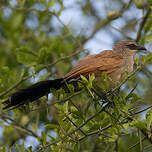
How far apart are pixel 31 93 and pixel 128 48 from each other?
5.02 feet

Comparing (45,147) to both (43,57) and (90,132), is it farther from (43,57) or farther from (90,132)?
(43,57)

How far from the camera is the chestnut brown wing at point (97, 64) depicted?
9.00 feet

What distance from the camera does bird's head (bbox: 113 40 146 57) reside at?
3.46m

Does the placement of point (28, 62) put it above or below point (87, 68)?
above

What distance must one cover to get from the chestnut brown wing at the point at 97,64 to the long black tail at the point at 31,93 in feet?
0.60

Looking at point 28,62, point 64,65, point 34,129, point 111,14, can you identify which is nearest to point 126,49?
point 111,14

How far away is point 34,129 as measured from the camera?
3088 millimetres

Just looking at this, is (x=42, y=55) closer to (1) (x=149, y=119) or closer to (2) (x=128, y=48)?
(2) (x=128, y=48)

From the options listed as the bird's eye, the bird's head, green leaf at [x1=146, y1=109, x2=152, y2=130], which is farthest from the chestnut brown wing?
green leaf at [x1=146, y1=109, x2=152, y2=130]

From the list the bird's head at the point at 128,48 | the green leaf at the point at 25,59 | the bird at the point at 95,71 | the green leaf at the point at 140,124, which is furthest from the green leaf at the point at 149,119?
the green leaf at the point at 25,59

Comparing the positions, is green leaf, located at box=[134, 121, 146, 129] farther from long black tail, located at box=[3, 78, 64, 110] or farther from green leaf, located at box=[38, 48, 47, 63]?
green leaf, located at box=[38, 48, 47, 63]

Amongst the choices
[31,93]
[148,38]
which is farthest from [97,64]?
[31,93]

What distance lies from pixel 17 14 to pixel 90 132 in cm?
203

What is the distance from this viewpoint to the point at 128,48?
363cm
